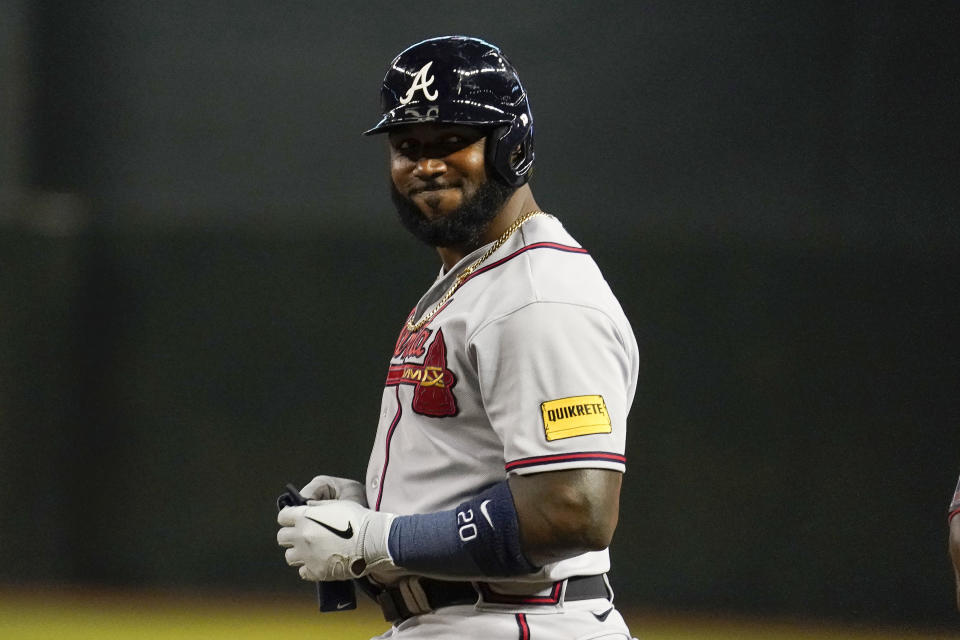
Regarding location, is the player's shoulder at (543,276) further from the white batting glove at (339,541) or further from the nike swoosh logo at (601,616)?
the nike swoosh logo at (601,616)

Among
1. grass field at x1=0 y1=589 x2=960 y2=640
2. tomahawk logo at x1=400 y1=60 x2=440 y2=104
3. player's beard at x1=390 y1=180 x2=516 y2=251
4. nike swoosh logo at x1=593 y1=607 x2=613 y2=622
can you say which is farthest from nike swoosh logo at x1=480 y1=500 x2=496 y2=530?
grass field at x1=0 y1=589 x2=960 y2=640

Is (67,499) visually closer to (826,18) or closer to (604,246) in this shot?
(604,246)

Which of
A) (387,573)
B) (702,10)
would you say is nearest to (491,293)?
(387,573)

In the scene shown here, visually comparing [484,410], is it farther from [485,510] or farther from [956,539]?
[956,539]

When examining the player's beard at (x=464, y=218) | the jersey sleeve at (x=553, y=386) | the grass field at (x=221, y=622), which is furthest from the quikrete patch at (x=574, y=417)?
the grass field at (x=221, y=622)

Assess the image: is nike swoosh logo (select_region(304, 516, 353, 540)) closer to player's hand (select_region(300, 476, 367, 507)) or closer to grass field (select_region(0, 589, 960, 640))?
player's hand (select_region(300, 476, 367, 507))

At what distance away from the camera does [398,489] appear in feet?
6.31

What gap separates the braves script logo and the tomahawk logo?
410 millimetres

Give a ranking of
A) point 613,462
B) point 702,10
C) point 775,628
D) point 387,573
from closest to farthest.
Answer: point 613,462
point 387,573
point 775,628
point 702,10

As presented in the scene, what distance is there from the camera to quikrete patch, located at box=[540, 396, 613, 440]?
1.68 meters

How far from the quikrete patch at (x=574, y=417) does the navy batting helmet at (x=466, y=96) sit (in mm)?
494

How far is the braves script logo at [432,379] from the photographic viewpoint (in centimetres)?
184

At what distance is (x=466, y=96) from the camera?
6.41ft

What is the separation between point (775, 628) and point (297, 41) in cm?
386
